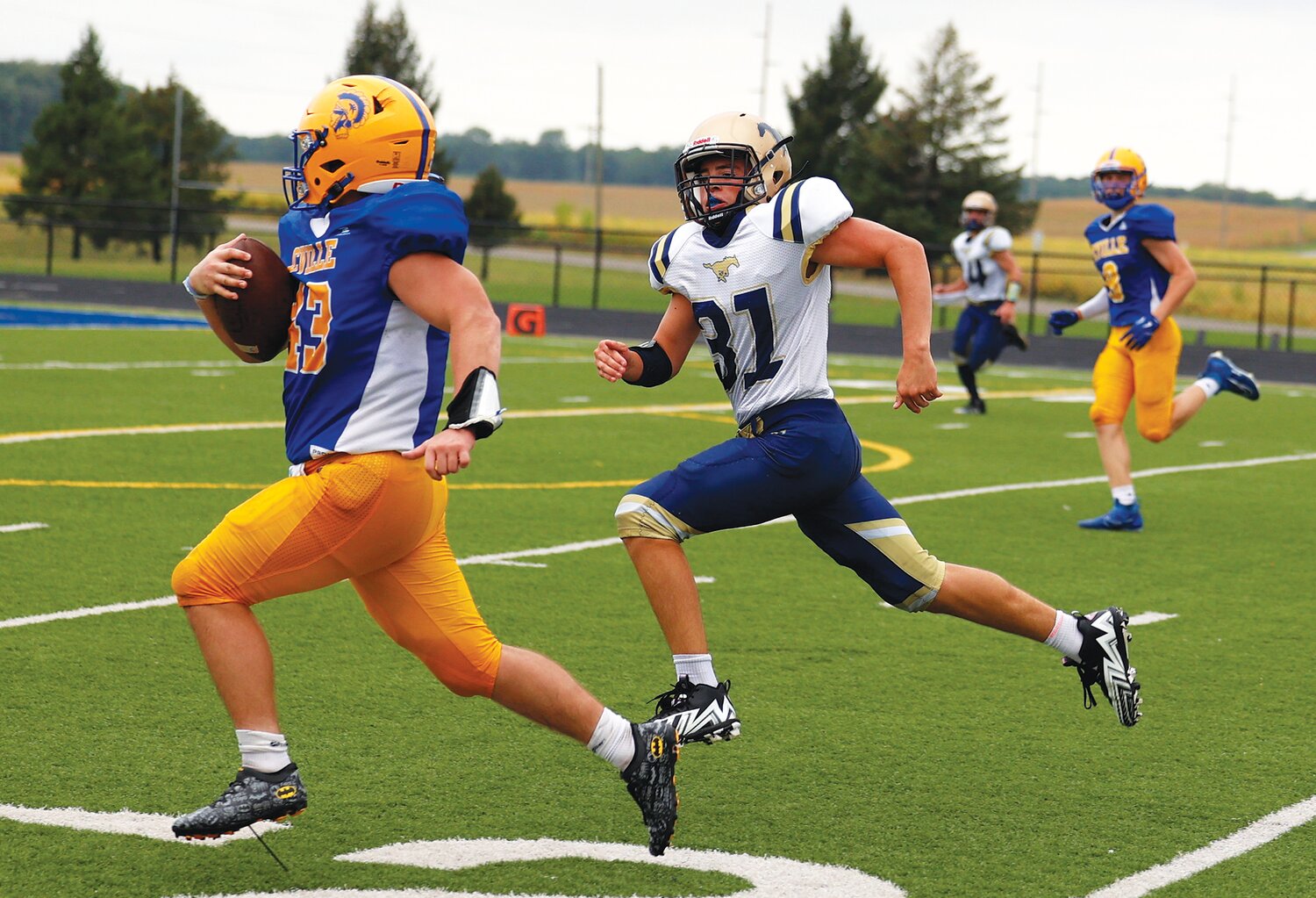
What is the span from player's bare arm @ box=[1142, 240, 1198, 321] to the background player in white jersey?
615cm

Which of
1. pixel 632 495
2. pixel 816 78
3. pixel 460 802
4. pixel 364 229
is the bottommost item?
pixel 460 802

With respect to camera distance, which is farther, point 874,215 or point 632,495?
point 874,215

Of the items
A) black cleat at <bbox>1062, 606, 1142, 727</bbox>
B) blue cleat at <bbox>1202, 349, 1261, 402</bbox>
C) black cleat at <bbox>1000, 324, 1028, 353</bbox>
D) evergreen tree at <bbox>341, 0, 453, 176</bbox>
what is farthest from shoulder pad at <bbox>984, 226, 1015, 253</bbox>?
evergreen tree at <bbox>341, 0, 453, 176</bbox>

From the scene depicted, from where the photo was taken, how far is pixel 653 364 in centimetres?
499

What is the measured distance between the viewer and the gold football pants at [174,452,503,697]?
3777 millimetres

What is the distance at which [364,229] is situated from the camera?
3.92 meters

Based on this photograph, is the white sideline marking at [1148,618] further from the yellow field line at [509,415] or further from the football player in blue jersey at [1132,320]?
the yellow field line at [509,415]

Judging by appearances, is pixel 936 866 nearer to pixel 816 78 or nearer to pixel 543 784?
pixel 543 784

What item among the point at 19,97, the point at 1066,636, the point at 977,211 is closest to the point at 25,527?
the point at 1066,636

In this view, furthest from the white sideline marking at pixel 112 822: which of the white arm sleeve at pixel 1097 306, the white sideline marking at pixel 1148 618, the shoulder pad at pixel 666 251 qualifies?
the white arm sleeve at pixel 1097 306

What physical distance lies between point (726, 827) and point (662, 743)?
0.28 meters

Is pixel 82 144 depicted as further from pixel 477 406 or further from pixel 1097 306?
pixel 477 406

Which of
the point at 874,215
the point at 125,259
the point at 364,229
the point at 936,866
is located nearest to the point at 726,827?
the point at 936,866

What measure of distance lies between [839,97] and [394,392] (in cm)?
6513
